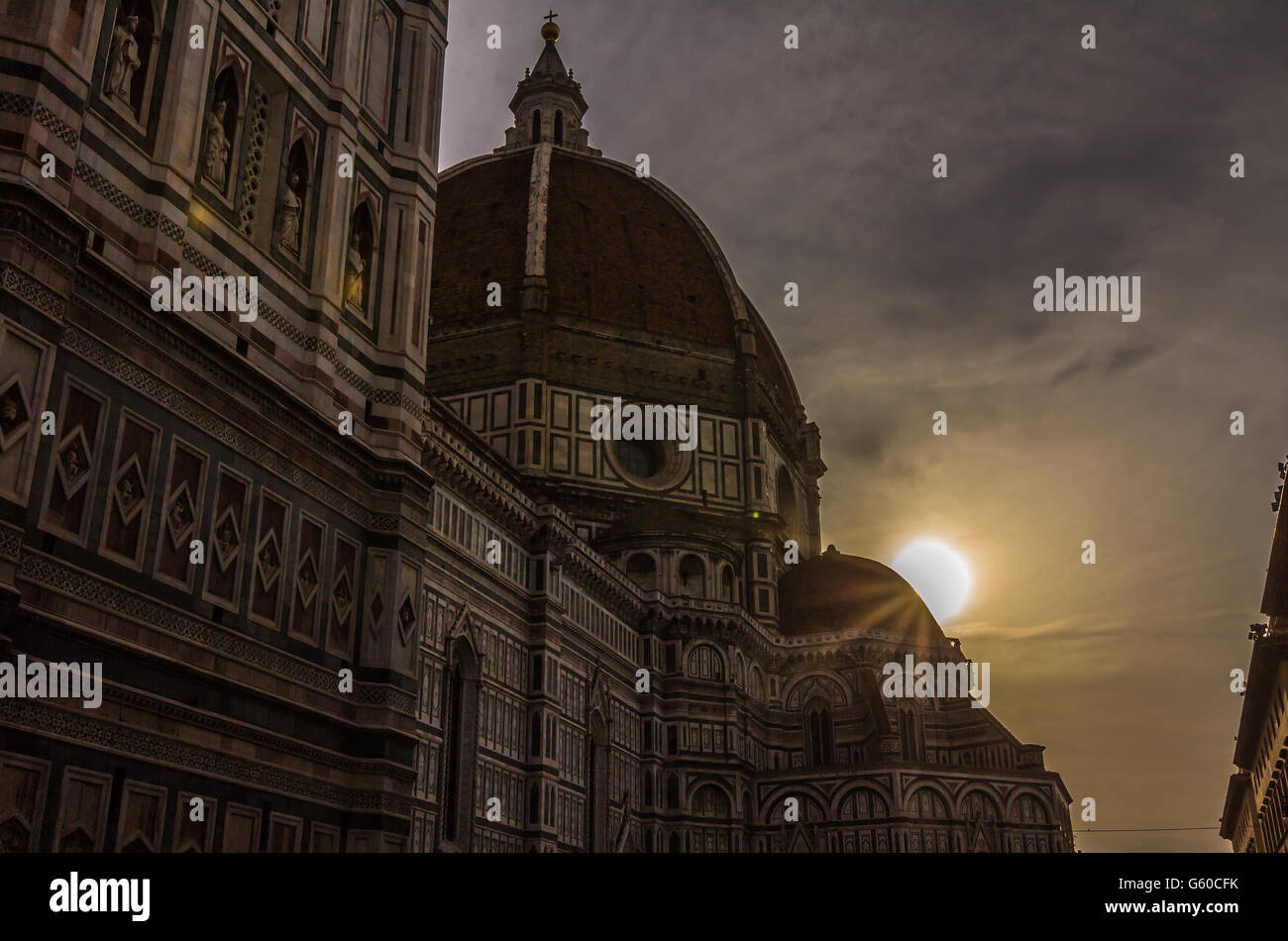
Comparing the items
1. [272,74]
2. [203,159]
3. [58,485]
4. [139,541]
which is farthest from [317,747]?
[272,74]

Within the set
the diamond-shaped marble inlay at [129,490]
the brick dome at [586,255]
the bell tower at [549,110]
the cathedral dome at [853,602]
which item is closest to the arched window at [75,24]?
the diamond-shaped marble inlay at [129,490]

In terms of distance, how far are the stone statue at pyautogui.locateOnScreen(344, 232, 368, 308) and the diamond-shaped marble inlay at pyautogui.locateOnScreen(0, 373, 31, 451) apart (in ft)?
18.7

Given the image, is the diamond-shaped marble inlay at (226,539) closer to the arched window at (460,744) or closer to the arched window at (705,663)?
the arched window at (460,744)

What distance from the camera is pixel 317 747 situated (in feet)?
43.2

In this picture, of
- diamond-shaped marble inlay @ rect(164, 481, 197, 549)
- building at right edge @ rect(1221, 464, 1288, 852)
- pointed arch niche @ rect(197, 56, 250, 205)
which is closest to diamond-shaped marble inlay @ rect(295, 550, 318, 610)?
diamond-shaped marble inlay @ rect(164, 481, 197, 549)

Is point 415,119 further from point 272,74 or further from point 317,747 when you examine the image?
point 317,747

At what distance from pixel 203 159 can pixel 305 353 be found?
233 centimetres

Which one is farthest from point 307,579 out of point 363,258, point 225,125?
point 225,125

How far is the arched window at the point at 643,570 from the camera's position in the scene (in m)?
54.4

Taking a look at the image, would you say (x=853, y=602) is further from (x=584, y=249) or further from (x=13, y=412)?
(x=13, y=412)

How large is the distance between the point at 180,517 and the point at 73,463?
139 cm

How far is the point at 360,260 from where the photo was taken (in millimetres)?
16031

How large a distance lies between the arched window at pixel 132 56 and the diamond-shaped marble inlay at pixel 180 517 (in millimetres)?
3852
